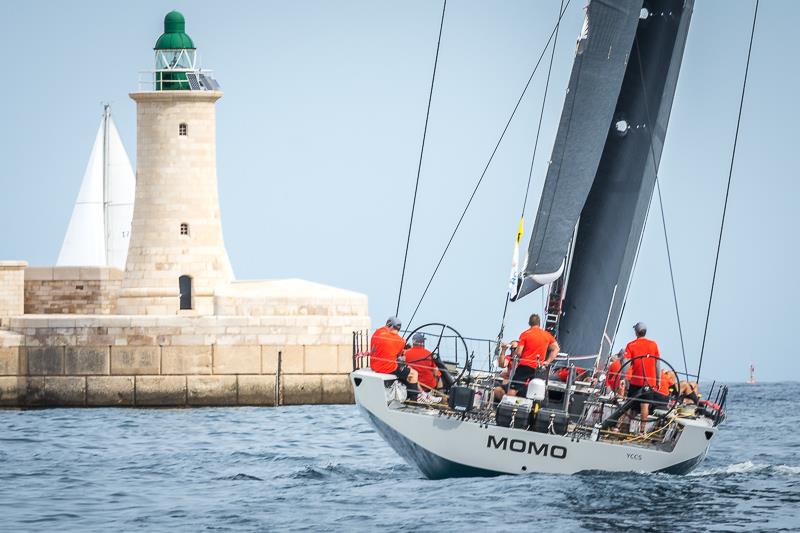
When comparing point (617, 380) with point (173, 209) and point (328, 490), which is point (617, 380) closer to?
point (328, 490)

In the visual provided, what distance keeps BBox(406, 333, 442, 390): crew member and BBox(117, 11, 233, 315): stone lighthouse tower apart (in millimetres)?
20489

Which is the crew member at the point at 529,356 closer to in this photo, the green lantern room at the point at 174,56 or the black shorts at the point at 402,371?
the black shorts at the point at 402,371

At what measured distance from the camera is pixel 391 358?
20.5 metres

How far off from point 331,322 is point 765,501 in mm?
21412

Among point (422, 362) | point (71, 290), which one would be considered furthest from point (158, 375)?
point (422, 362)

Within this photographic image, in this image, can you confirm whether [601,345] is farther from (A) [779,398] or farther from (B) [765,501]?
(A) [779,398]

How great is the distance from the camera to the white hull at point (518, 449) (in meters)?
19.0

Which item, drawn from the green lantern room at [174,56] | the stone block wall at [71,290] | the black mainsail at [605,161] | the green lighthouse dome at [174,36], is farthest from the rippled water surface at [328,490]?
the green lighthouse dome at [174,36]

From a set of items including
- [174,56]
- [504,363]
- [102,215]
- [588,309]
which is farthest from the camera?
[102,215]

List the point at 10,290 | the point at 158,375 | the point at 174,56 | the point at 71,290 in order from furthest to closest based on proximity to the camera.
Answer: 1. the point at 174,56
2. the point at 71,290
3. the point at 10,290
4. the point at 158,375

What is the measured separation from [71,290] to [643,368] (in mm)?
24680

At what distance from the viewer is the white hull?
19.0 m

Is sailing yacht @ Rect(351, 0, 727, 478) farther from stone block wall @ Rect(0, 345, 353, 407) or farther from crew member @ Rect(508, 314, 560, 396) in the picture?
stone block wall @ Rect(0, 345, 353, 407)

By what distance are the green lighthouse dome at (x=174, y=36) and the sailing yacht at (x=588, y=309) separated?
70.5 ft
